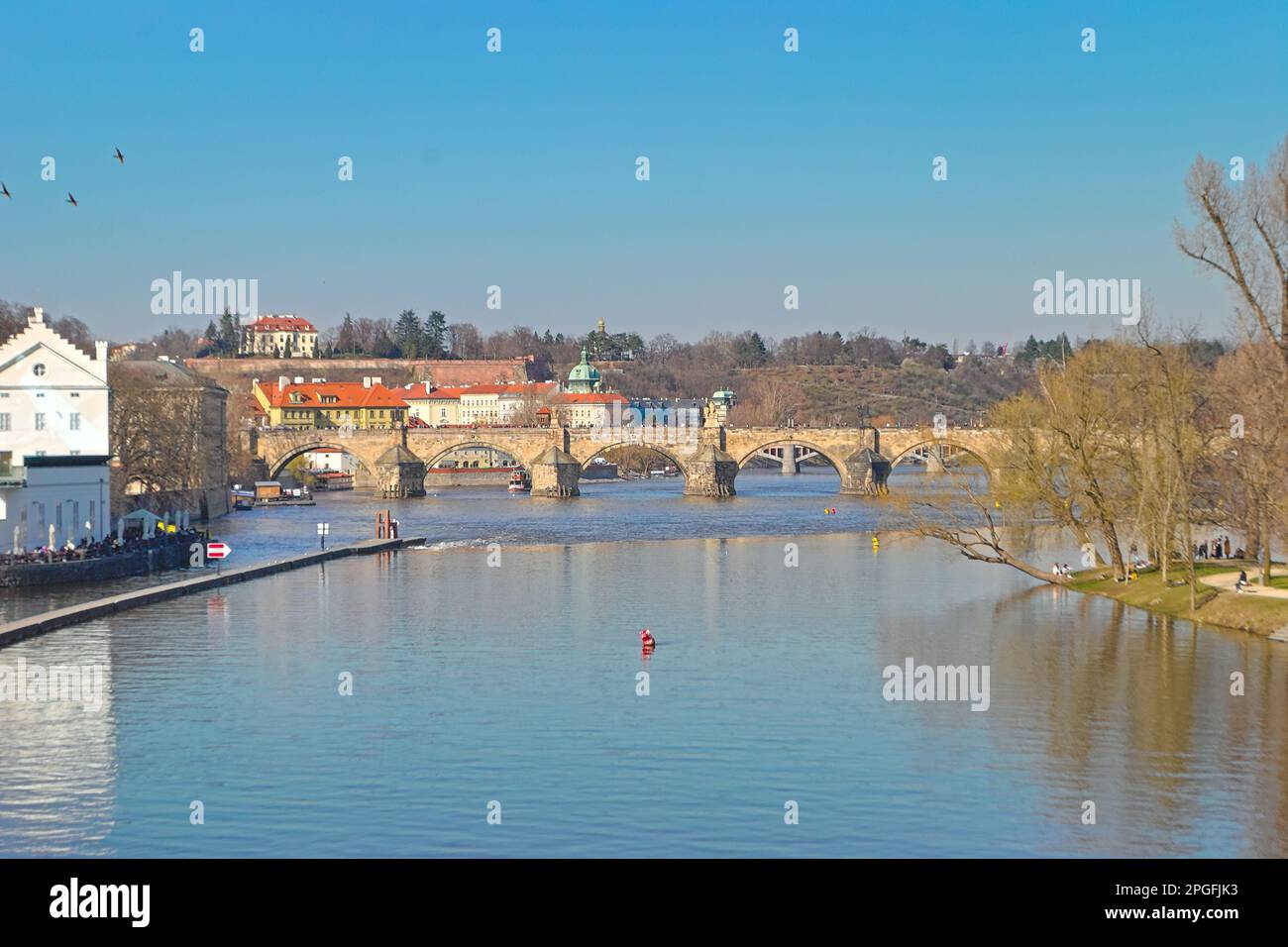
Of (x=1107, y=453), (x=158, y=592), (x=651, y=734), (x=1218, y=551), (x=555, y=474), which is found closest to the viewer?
(x=651, y=734)

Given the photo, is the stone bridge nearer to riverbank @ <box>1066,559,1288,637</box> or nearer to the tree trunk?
riverbank @ <box>1066,559,1288,637</box>

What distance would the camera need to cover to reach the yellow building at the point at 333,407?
173 metres

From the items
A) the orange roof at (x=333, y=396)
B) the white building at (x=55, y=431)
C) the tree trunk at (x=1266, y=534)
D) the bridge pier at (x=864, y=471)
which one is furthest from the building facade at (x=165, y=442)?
the orange roof at (x=333, y=396)

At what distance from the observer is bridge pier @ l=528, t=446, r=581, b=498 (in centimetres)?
12250

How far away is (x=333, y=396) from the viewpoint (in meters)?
175

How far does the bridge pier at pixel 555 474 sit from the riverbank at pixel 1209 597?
7359cm

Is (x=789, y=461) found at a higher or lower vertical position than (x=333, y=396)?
lower

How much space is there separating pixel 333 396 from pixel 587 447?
57.1m

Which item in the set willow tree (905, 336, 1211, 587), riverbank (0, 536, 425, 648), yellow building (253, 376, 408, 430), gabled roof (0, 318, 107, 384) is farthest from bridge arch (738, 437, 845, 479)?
gabled roof (0, 318, 107, 384)

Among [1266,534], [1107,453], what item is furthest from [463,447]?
[1266,534]

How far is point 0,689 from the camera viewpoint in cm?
3338

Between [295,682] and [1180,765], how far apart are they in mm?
18271

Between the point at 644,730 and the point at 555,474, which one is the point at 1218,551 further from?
the point at 555,474
